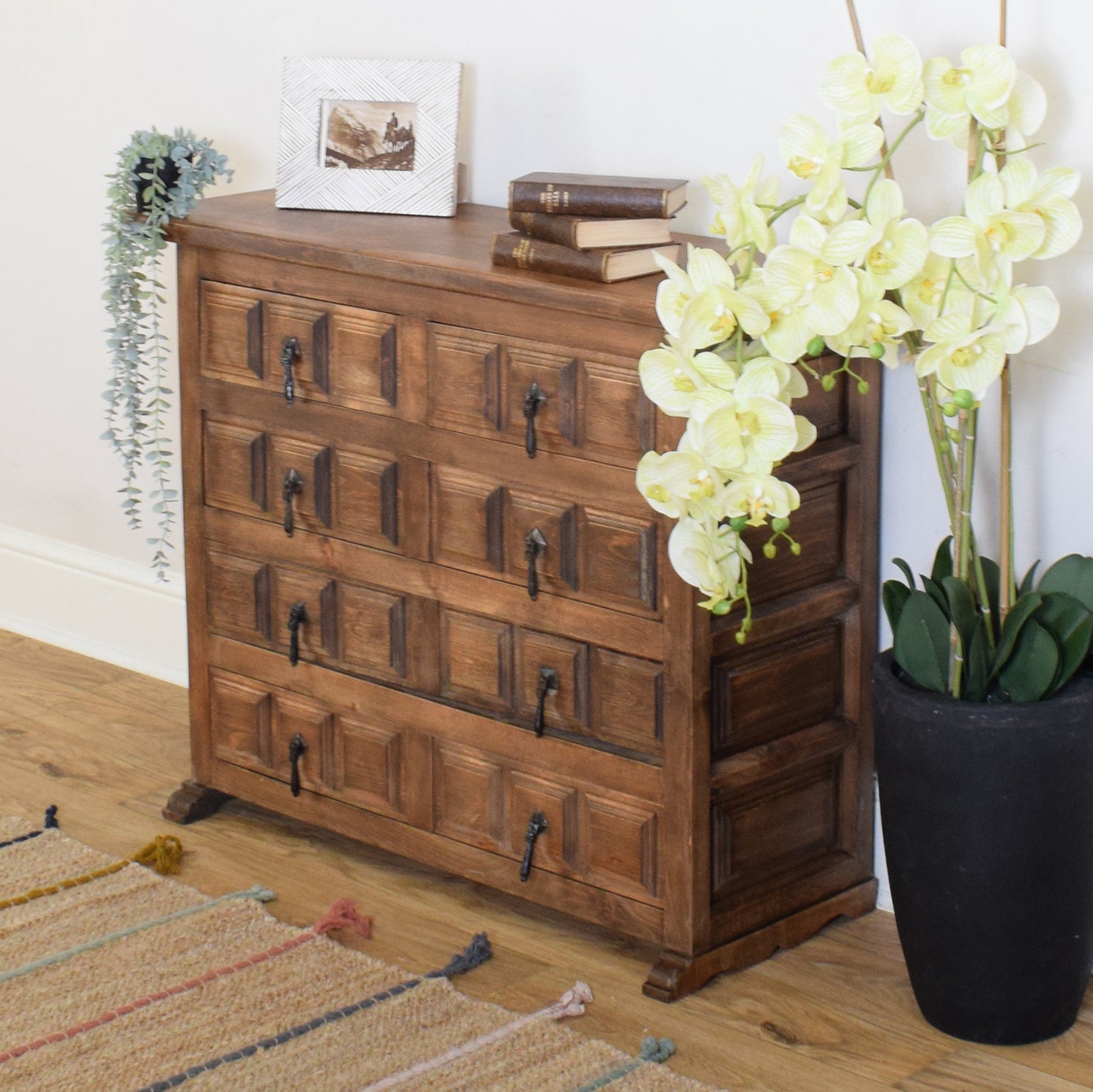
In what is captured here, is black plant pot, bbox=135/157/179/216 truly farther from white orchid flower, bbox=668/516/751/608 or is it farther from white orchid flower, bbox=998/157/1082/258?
white orchid flower, bbox=998/157/1082/258

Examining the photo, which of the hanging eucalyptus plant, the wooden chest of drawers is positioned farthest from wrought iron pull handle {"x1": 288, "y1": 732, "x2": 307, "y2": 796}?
the hanging eucalyptus plant

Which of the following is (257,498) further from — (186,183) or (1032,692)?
(1032,692)

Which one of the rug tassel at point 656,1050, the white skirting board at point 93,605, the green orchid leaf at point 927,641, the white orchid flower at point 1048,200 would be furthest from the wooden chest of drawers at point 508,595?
the white skirting board at point 93,605

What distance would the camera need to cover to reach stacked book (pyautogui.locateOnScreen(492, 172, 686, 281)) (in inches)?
79.0

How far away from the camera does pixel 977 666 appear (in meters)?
1.90

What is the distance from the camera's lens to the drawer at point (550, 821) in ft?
6.98

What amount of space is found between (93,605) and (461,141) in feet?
4.15

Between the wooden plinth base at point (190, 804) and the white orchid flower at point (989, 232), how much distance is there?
A: 1.46 metres

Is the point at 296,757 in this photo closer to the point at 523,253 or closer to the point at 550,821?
the point at 550,821

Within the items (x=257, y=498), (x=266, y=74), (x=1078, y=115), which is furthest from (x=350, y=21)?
(x=1078, y=115)

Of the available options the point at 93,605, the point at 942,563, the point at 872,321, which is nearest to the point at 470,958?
the point at 942,563

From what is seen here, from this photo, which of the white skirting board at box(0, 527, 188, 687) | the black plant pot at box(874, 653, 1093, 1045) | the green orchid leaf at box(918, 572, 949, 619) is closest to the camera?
the black plant pot at box(874, 653, 1093, 1045)

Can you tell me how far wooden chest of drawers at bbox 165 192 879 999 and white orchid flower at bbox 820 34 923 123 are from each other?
0.36m

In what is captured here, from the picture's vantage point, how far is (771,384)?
64.3 inches
